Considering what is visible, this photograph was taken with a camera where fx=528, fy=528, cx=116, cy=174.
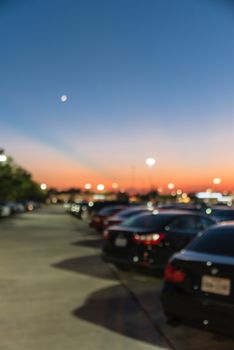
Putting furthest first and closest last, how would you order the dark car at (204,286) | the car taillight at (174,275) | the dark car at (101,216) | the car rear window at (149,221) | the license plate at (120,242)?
the dark car at (101,216) < the car rear window at (149,221) < the license plate at (120,242) < the car taillight at (174,275) < the dark car at (204,286)

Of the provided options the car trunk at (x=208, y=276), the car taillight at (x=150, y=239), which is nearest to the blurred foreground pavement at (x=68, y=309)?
the car trunk at (x=208, y=276)

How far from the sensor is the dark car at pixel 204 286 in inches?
217

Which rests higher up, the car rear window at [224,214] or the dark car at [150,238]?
the car rear window at [224,214]

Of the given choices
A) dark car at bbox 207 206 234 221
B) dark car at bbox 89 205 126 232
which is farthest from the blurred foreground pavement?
dark car at bbox 89 205 126 232

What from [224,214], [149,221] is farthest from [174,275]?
[224,214]

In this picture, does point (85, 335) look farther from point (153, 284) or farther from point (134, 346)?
point (153, 284)

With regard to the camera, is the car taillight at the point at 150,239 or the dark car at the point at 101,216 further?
the dark car at the point at 101,216

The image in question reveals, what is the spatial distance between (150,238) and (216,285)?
177 inches

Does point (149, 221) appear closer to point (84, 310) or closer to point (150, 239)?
point (150, 239)

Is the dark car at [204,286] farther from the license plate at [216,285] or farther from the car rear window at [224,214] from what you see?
the car rear window at [224,214]

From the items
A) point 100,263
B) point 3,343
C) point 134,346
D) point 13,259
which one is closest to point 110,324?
point 134,346

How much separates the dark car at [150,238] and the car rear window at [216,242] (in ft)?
11.0

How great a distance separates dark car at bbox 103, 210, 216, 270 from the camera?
9938 millimetres

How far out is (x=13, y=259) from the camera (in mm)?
13195
